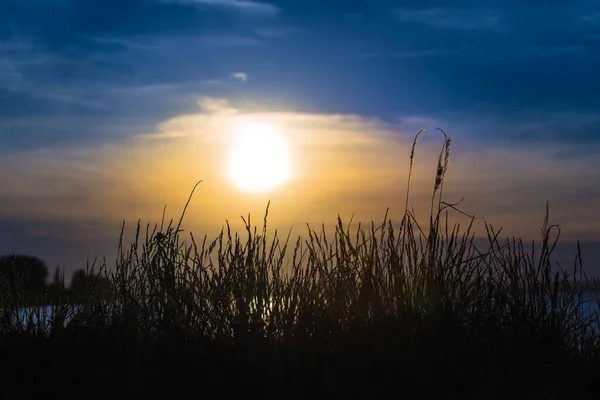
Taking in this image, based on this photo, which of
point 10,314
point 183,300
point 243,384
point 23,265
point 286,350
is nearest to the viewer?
point 243,384

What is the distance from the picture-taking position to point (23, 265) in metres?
7.50

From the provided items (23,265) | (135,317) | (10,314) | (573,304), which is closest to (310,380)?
(135,317)

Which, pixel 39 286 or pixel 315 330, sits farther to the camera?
pixel 39 286

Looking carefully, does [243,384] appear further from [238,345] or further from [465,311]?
[465,311]

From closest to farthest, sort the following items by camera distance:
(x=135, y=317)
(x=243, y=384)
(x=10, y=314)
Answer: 1. (x=243, y=384)
2. (x=135, y=317)
3. (x=10, y=314)

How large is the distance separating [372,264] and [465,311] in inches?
33.3

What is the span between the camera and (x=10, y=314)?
6.32 metres

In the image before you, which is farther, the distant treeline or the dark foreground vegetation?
the distant treeline

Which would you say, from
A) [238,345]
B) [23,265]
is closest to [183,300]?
[238,345]

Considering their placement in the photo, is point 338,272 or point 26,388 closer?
point 26,388

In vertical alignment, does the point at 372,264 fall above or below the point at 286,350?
above

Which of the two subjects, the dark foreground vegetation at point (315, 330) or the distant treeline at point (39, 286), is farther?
the distant treeline at point (39, 286)

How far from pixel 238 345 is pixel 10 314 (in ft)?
9.52

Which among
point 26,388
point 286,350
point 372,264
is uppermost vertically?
point 372,264
